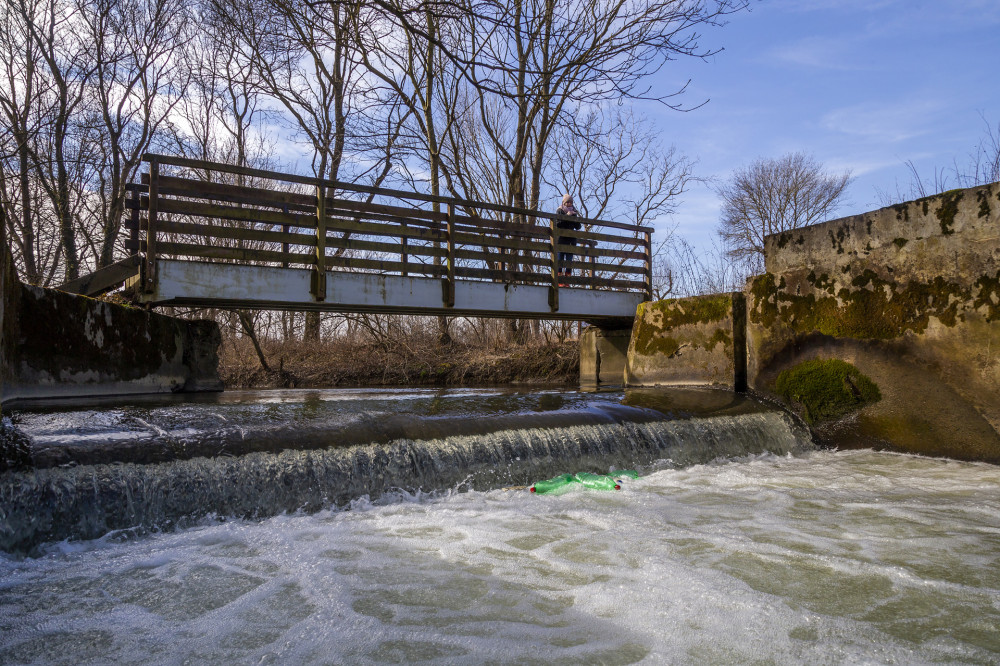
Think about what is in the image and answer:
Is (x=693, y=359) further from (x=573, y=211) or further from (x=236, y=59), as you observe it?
(x=236, y=59)

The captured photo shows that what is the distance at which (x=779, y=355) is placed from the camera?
25.4 ft

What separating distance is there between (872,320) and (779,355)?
1.19m

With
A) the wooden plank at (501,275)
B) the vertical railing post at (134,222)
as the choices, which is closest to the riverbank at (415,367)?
the wooden plank at (501,275)

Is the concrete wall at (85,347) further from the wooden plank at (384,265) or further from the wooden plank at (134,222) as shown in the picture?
the wooden plank at (384,265)

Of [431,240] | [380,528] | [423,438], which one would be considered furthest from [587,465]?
[431,240]

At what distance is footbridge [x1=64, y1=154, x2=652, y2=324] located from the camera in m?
8.45

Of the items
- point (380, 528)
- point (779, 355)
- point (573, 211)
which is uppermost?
point (573, 211)

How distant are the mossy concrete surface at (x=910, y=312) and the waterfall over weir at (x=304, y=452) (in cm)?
125

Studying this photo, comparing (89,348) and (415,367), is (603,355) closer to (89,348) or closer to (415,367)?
(415,367)

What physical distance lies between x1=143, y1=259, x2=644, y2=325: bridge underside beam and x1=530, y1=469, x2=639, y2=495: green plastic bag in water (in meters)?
5.70

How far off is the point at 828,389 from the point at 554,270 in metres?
5.64

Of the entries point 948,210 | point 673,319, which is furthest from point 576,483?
point 673,319

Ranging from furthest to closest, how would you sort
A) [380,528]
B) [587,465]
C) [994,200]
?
1. [994,200]
2. [587,465]
3. [380,528]

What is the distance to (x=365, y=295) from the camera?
31.9ft
